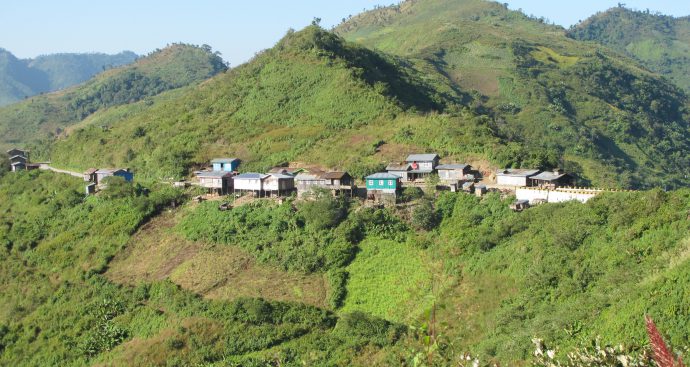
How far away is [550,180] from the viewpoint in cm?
4028

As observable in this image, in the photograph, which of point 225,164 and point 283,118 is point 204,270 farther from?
point 283,118

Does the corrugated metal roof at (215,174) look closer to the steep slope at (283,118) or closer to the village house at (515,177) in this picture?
the steep slope at (283,118)

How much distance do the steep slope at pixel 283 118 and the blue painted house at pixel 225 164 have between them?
119 cm

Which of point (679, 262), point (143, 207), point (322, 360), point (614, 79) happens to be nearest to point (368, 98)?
point (143, 207)

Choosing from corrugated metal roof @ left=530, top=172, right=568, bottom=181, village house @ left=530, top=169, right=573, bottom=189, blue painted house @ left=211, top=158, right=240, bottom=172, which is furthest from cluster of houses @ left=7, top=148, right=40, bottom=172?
corrugated metal roof @ left=530, top=172, right=568, bottom=181

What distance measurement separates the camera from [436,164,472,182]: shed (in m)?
44.9

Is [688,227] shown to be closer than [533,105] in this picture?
Yes

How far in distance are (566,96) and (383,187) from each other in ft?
238

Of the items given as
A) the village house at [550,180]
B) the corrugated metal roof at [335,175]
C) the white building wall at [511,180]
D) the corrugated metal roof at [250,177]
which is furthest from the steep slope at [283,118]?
the village house at [550,180]

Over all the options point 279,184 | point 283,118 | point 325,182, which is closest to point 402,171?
point 325,182

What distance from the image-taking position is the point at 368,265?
38.4 meters

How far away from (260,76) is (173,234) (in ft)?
107

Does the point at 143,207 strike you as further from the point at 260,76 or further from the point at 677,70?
the point at 677,70

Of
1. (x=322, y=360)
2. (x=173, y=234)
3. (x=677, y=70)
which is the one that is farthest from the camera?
(x=677, y=70)
